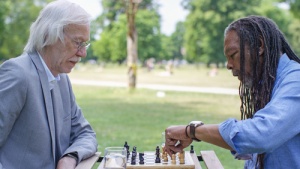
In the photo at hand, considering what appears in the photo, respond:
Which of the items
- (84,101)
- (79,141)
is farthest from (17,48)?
(79,141)

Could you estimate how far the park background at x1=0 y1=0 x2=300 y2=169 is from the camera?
12047mm

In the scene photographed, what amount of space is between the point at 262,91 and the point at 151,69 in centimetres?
5189

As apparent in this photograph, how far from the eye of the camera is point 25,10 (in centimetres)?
6353

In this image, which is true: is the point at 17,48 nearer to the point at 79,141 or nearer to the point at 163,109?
the point at 163,109

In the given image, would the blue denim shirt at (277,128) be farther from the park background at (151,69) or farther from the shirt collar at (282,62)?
the park background at (151,69)

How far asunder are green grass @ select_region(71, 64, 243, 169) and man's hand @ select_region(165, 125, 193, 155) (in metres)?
4.69

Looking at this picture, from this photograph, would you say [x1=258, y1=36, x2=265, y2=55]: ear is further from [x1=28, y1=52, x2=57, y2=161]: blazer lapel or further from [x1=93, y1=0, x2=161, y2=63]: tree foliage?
[x1=93, y1=0, x2=161, y2=63]: tree foliage

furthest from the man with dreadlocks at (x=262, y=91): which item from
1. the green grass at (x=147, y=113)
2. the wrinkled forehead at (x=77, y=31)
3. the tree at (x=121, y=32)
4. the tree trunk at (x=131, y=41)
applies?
the tree at (x=121, y=32)

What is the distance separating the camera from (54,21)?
9.29 feet

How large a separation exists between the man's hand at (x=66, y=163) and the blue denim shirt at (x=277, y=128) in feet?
3.57

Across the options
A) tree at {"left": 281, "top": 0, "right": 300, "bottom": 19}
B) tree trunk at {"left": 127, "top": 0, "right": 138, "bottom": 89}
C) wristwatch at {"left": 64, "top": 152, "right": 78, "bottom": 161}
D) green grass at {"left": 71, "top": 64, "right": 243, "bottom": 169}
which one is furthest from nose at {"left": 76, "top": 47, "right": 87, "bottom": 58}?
tree at {"left": 281, "top": 0, "right": 300, "bottom": 19}

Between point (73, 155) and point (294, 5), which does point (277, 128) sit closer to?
point (73, 155)

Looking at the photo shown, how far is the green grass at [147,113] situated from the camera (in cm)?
931

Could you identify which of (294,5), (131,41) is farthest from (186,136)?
(294,5)
